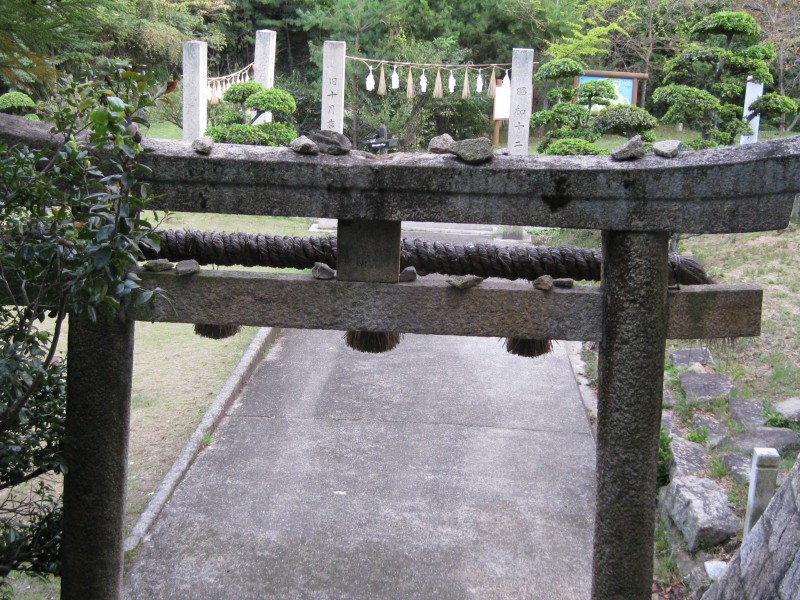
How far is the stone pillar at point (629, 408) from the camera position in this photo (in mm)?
3010

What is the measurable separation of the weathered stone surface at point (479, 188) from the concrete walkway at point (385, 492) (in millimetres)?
2645

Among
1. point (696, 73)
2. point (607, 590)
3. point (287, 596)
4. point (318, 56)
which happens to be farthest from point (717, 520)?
point (318, 56)

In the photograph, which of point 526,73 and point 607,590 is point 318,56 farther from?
point 607,590

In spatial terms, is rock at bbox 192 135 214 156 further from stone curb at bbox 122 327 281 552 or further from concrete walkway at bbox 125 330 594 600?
concrete walkway at bbox 125 330 594 600

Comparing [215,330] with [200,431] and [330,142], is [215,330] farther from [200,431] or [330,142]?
[200,431]

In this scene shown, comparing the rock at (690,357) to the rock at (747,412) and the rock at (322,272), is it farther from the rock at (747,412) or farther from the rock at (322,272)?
the rock at (322,272)

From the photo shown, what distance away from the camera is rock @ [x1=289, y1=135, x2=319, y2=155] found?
9.62ft

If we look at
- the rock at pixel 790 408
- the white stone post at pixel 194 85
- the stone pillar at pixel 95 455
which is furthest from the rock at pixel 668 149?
the white stone post at pixel 194 85

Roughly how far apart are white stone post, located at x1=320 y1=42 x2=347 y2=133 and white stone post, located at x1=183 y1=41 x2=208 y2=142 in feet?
6.84

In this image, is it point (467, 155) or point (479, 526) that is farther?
point (479, 526)

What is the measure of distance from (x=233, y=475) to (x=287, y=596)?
1.70 m

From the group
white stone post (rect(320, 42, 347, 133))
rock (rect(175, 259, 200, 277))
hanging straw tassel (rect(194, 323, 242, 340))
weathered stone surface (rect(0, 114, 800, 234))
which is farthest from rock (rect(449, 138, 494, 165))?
white stone post (rect(320, 42, 347, 133))

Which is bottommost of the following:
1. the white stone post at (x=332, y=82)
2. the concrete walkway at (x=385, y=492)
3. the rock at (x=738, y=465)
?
the concrete walkway at (x=385, y=492)

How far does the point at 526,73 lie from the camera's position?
14625 mm
